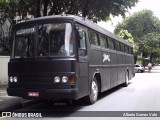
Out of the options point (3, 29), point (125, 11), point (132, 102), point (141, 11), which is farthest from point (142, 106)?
point (141, 11)

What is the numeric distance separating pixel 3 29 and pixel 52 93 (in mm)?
15444

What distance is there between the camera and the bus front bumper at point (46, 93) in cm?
931

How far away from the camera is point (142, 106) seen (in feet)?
37.0

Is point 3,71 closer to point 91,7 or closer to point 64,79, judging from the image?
point 91,7

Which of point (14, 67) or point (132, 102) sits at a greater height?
point (14, 67)

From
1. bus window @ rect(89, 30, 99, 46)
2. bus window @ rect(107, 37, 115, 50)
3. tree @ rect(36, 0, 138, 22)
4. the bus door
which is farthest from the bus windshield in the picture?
tree @ rect(36, 0, 138, 22)

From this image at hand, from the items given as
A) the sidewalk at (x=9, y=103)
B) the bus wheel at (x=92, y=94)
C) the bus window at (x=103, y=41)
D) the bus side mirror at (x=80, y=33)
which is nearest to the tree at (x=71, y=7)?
the bus window at (x=103, y=41)

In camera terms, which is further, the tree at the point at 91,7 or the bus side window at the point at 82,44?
the tree at the point at 91,7

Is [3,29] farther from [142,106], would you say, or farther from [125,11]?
[142,106]

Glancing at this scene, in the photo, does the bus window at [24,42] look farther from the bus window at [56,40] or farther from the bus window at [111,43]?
the bus window at [111,43]

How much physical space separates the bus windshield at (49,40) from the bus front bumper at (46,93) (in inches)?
42.1

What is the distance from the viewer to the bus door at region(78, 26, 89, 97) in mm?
9995

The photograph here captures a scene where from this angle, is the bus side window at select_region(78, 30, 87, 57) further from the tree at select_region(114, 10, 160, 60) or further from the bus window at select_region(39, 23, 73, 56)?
the tree at select_region(114, 10, 160, 60)

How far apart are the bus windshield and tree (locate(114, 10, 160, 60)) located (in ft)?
168
